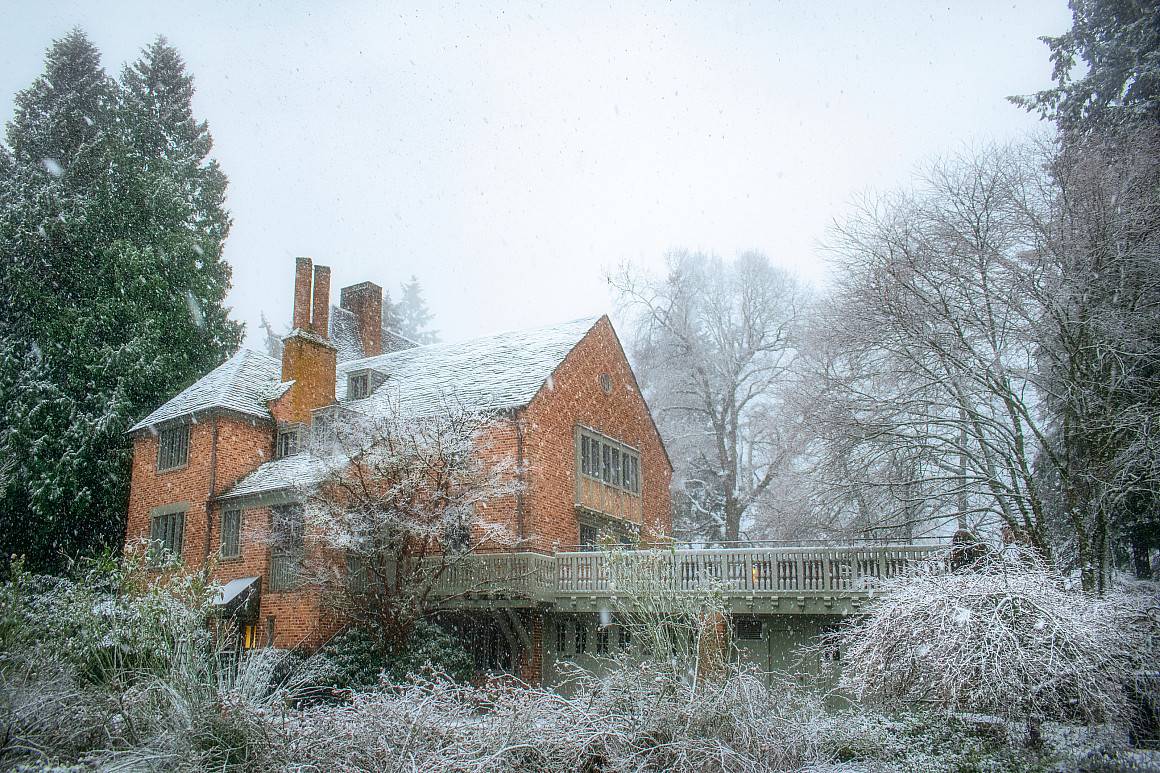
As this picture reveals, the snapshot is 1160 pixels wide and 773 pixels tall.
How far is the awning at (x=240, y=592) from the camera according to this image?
22.3 m

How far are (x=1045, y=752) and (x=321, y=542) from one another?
641 inches

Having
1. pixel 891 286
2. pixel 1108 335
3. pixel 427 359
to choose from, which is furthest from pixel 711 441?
pixel 1108 335

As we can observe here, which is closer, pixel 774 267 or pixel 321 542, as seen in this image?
pixel 321 542

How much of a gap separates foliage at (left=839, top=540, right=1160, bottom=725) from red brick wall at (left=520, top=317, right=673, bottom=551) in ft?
23.0

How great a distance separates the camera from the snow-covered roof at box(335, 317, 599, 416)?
23.4 meters

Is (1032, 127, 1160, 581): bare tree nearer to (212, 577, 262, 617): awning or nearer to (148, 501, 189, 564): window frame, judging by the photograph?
(212, 577, 262, 617): awning

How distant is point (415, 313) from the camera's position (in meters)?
72.4

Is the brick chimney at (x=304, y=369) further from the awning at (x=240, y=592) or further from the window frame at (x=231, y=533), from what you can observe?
the awning at (x=240, y=592)

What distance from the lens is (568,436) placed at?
24203mm

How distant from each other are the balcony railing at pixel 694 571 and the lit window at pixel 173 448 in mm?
10538

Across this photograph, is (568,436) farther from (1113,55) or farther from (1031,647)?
(1113,55)

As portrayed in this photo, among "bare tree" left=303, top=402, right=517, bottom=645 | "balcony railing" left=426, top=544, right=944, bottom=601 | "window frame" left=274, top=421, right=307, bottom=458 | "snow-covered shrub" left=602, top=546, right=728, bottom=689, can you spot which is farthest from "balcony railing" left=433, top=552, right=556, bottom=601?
"window frame" left=274, top=421, right=307, bottom=458

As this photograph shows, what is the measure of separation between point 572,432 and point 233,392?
34.1ft

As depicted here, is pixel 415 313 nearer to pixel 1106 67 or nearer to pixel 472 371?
pixel 472 371
